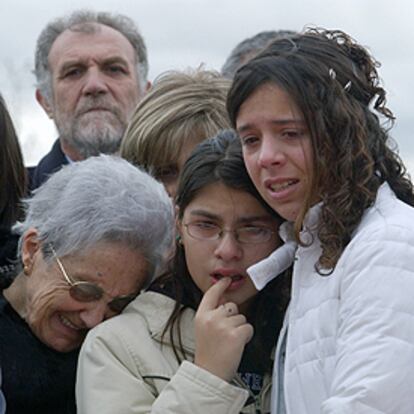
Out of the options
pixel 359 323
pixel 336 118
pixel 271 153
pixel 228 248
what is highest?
pixel 336 118

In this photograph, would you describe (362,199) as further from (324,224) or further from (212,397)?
(212,397)

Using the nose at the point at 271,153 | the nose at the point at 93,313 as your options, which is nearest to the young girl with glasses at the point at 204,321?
the nose at the point at 93,313

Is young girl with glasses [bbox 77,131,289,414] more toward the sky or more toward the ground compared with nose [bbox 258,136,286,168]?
more toward the ground

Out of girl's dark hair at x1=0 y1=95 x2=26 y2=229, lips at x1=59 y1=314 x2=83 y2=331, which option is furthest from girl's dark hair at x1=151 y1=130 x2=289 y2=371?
girl's dark hair at x1=0 y1=95 x2=26 y2=229

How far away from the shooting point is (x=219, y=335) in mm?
3477

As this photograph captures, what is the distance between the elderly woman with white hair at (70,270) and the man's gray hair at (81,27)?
2.89 meters

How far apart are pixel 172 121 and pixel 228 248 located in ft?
3.55

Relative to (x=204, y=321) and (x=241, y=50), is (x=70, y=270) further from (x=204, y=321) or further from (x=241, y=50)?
(x=241, y=50)

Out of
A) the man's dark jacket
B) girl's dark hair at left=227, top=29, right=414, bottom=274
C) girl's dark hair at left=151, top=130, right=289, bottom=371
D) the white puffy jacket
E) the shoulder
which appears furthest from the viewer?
the man's dark jacket

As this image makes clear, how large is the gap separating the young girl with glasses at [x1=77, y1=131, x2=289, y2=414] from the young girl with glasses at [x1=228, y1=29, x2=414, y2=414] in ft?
0.53

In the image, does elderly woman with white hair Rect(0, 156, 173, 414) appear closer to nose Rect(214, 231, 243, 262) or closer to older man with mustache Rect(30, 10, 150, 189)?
nose Rect(214, 231, 243, 262)

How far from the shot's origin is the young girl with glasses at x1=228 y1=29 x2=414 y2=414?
292 cm

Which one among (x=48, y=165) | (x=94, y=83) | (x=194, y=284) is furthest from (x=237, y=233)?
(x=94, y=83)

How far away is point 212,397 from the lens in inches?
132
